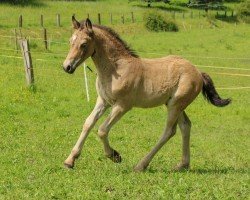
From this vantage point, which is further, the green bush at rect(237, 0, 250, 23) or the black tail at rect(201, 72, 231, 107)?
the green bush at rect(237, 0, 250, 23)

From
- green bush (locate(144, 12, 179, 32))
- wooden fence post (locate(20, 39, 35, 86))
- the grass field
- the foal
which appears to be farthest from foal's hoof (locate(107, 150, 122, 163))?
green bush (locate(144, 12, 179, 32))

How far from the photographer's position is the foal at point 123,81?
7.92 m

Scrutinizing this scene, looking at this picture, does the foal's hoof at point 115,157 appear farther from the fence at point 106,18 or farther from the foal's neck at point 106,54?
the fence at point 106,18

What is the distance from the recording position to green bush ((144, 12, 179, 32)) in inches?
1984

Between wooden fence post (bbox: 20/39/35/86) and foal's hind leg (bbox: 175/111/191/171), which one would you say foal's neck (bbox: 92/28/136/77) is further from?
wooden fence post (bbox: 20/39/35/86)

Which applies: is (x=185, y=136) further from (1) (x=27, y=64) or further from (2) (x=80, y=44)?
(1) (x=27, y=64)

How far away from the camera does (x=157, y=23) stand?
166 ft

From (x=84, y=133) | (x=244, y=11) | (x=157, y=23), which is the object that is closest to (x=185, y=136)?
(x=84, y=133)

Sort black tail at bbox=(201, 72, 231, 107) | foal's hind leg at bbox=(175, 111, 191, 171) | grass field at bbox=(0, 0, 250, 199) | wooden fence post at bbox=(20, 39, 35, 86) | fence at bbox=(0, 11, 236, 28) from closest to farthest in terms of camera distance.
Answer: grass field at bbox=(0, 0, 250, 199) < foal's hind leg at bbox=(175, 111, 191, 171) < black tail at bbox=(201, 72, 231, 107) < wooden fence post at bbox=(20, 39, 35, 86) < fence at bbox=(0, 11, 236, 28)

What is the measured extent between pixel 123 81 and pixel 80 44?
85 cm

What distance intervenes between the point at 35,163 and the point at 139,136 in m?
4.38

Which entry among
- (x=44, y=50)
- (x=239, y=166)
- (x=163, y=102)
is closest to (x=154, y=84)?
(x=163, y=102)

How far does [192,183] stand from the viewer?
7.04 meters

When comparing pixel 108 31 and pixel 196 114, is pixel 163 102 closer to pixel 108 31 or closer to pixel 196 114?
pixel 108 31
